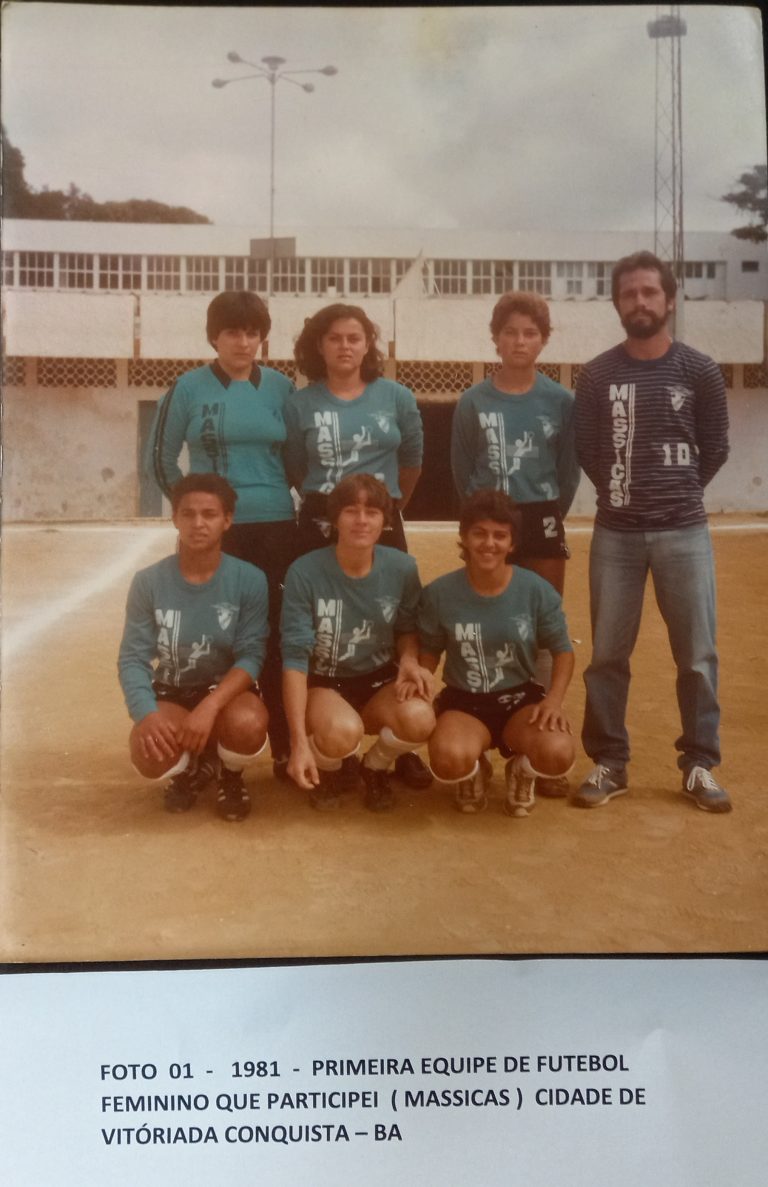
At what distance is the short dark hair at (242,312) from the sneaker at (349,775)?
0.49 m

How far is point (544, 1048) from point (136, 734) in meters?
0.54

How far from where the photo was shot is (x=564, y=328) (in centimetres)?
103

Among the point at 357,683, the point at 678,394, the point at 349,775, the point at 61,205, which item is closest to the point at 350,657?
the point at 357,683

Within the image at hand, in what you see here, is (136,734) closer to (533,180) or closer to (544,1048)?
(544,1048)

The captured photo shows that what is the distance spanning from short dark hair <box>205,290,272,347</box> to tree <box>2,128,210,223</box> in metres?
0.11

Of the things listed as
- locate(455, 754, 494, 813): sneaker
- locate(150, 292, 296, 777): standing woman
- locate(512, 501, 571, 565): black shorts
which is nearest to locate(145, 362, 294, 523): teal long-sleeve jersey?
locate(150, 292, 296, 777): standing woman

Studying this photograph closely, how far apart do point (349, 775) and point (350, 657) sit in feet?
0.45

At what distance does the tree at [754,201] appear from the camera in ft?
3.46

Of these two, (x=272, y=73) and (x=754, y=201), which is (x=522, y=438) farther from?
(x=272, y=73)

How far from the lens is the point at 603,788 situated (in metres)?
1.07

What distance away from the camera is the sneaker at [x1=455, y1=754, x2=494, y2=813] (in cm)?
108

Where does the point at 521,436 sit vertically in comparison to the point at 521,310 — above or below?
below

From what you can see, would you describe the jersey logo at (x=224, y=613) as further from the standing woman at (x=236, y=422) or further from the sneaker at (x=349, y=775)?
the sneaker at (x=349, y=775)

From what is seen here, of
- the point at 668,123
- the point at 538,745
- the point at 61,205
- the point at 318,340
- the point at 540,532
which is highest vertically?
the point at 668,123
